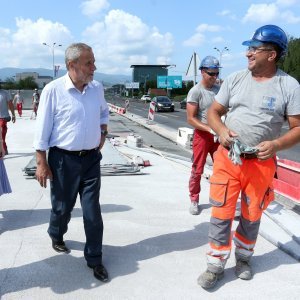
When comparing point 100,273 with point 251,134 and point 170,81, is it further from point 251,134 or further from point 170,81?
point 170,81

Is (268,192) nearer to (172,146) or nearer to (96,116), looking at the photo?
(96,116)

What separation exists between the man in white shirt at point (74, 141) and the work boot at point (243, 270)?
110 cm

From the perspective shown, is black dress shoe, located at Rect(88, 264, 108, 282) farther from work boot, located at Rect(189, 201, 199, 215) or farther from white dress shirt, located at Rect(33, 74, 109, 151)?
work boot, located at Rect(189, 201, 199, 215)

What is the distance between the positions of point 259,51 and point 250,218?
132 cm

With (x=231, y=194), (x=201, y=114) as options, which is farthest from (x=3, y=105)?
(x=231, y=194)

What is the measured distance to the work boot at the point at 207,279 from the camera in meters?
3.18

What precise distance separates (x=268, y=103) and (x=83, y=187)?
1.64 m

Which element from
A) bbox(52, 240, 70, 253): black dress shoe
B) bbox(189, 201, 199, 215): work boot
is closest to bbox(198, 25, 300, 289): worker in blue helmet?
bbox(52, 240, 70, 253): black dress shoe

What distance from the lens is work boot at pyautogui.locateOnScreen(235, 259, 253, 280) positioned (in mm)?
3355

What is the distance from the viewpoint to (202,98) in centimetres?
507

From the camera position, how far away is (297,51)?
197ft

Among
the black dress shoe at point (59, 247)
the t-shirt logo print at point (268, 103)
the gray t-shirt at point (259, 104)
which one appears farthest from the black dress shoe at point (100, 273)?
the t-shirt logo print at point (268, 103)

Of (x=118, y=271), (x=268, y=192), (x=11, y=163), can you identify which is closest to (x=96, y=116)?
(x=118, y=271)

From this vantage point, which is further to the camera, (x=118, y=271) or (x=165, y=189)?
(x=165, y=189)
